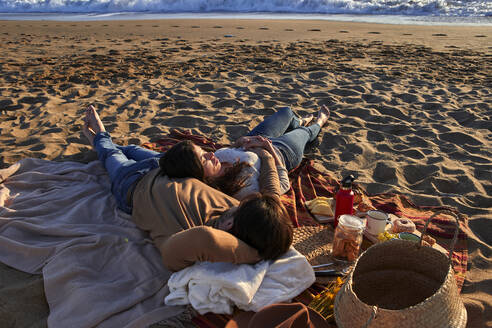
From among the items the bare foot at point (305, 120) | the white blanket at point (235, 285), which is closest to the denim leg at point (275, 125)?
the bare foot at point (305, 120)

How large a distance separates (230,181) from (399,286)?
1.45 m

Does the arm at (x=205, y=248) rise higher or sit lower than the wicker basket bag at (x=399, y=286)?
higher

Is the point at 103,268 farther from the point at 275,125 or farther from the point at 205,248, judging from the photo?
the point at 275,125

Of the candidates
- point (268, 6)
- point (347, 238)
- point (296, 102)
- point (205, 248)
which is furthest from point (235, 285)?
point (268, 6)

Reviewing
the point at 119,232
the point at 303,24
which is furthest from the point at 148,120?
the point at 303,24

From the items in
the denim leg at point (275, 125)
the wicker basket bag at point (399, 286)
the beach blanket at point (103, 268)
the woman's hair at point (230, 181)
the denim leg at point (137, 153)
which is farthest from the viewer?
the denim leg at point (275, 125)

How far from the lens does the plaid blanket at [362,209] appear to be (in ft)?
7.66

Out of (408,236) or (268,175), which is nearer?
(408,236)

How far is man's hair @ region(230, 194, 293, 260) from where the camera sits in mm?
2016

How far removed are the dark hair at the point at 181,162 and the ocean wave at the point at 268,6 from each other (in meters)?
21.7

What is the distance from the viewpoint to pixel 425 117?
524 cm

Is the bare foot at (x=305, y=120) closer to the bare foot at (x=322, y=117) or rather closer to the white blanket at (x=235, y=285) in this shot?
the bare foot at (x=322, y=117)

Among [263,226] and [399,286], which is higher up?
[263,226]

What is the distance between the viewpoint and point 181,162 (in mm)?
2656
